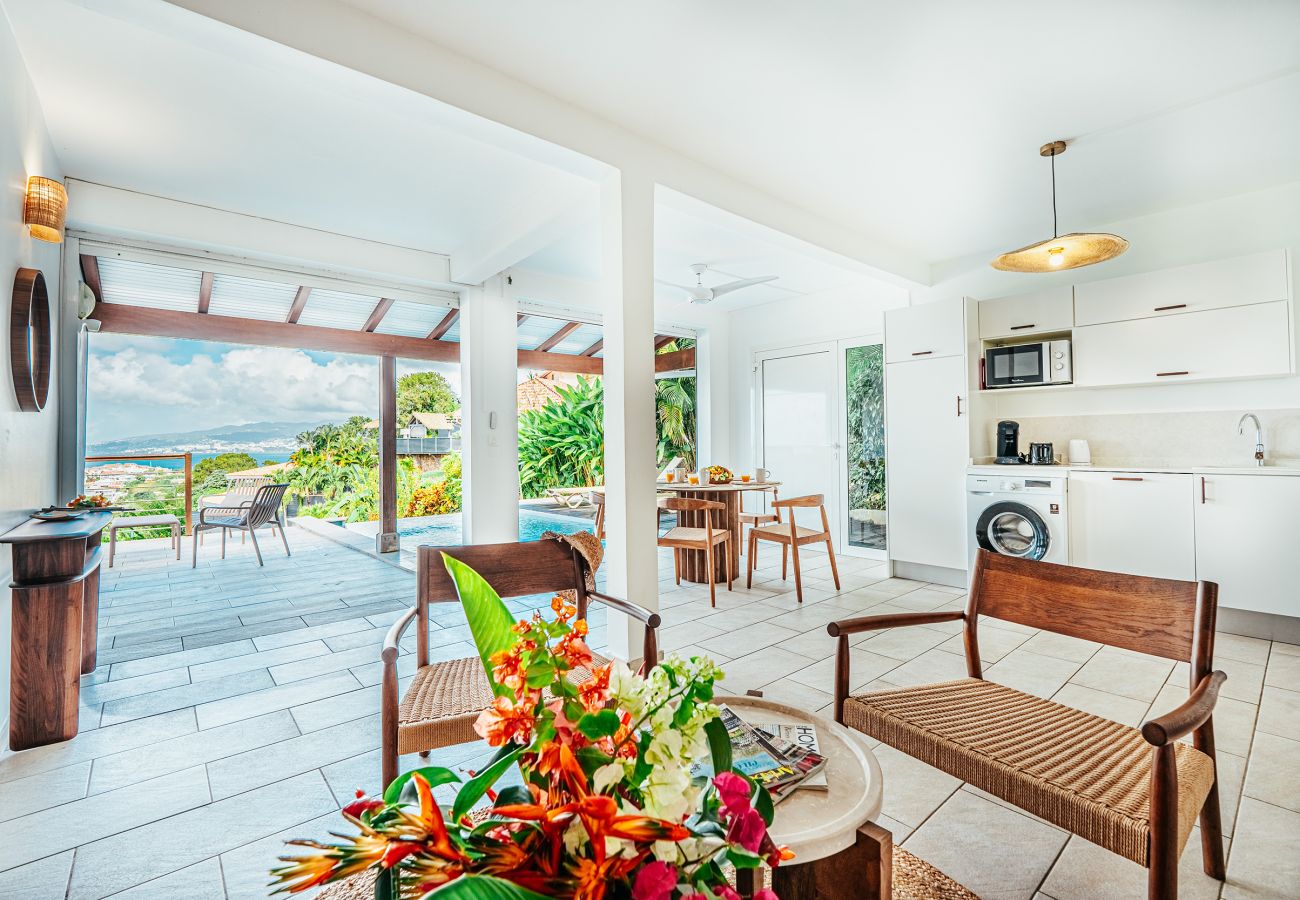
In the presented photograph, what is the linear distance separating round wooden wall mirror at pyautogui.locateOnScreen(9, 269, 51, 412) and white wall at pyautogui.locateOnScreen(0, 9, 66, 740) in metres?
0.05

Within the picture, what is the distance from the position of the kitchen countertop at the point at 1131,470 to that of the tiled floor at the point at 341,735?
95 centimetres

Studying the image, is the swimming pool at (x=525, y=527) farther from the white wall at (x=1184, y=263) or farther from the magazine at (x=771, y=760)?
the magazine at (x=771, y=760)

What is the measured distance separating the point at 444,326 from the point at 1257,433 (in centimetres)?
630

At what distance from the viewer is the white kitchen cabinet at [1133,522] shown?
3551 mm

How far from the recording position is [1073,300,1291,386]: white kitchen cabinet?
3451 mm

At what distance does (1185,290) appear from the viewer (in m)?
3.71

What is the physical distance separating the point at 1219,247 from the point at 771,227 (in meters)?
2.94

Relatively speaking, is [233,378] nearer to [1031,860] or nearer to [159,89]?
[159,89]

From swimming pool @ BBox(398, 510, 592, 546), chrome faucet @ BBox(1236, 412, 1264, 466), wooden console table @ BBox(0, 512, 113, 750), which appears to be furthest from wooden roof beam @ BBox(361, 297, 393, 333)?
chrome faucet @ BBox(1236, 412, 1264, 466)

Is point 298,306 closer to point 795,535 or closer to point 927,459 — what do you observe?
point 795,535

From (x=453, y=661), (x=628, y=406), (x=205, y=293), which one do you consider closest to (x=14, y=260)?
(x=453, y=661)

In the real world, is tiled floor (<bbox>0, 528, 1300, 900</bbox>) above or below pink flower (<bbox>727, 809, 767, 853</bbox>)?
below

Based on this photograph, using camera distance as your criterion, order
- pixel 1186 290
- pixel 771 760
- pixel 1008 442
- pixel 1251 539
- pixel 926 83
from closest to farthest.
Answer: pixel 771 760, pixel 926 83, pixel 1251 539, pixel 1186 290, pixel 1008 442

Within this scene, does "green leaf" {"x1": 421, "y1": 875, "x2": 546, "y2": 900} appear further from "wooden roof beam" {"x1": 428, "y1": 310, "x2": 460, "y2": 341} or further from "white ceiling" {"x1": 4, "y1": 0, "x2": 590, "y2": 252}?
"wooden roof beam" {"x1": 428, "y1": 310, "x2": 460, "y2": 341}
